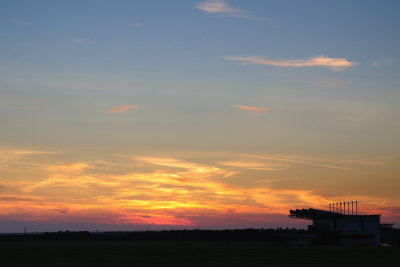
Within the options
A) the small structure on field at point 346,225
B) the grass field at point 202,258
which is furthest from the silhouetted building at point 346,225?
the grass field at point 202,258

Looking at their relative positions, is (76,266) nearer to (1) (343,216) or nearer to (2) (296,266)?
(2) (296,266)

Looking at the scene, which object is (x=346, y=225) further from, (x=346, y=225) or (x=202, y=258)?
(x=202, y=258)

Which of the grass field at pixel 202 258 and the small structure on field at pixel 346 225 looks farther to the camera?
the small structure on field at pixel 346 225

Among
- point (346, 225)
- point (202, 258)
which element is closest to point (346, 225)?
point (346, 225)

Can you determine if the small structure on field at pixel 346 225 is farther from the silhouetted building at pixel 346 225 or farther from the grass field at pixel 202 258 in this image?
the grass field at pixel 202 258

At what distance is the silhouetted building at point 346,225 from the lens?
178250 mm

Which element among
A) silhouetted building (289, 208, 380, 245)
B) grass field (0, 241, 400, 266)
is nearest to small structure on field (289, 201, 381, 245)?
silhouetted building (289, 208, 380, 245)

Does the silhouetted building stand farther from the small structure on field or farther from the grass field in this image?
the grass field

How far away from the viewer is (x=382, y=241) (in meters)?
191

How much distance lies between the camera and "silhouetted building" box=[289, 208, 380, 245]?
178 metres

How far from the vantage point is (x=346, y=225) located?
18300 cm

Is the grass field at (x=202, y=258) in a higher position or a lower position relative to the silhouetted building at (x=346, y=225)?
lower

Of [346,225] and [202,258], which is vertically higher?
[346,225]

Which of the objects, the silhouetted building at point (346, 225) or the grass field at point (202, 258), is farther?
the silhouetted building at point (346, 225)
